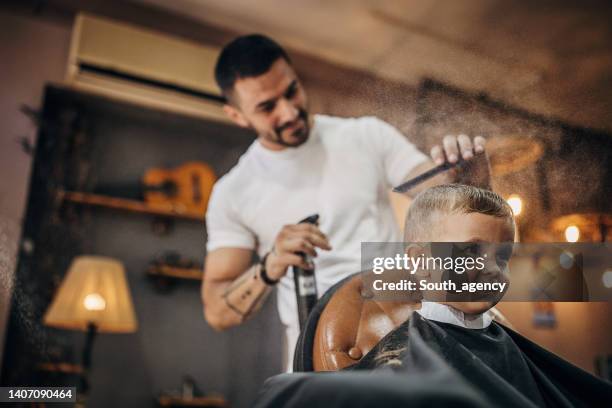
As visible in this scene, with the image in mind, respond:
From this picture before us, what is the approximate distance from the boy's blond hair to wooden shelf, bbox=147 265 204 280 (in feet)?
6.77

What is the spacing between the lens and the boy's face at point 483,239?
39.0 inches

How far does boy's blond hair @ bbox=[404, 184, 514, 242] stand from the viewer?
1.01 m

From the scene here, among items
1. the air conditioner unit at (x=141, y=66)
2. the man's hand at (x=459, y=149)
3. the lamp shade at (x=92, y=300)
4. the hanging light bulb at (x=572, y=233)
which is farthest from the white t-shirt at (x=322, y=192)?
the air conditioner unit at (x=141, y=66)

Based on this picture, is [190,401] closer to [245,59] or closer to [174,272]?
[174,272]

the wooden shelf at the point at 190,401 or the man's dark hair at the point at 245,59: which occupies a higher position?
the man's dark hair at the point at 245,59

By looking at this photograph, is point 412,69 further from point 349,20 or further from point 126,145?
point 126,145

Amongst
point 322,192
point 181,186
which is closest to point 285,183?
point 322,192

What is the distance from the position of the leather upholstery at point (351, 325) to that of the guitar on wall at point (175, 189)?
2.02m

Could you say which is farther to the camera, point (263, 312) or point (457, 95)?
point (263, 312)

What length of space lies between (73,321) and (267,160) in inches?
51.2

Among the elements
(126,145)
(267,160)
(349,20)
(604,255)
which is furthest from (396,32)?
(126,145)

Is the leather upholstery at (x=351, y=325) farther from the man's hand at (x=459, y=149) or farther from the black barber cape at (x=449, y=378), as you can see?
the man's hand at (x=459, y=149)

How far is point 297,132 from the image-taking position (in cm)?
165

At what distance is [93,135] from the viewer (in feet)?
9.85
